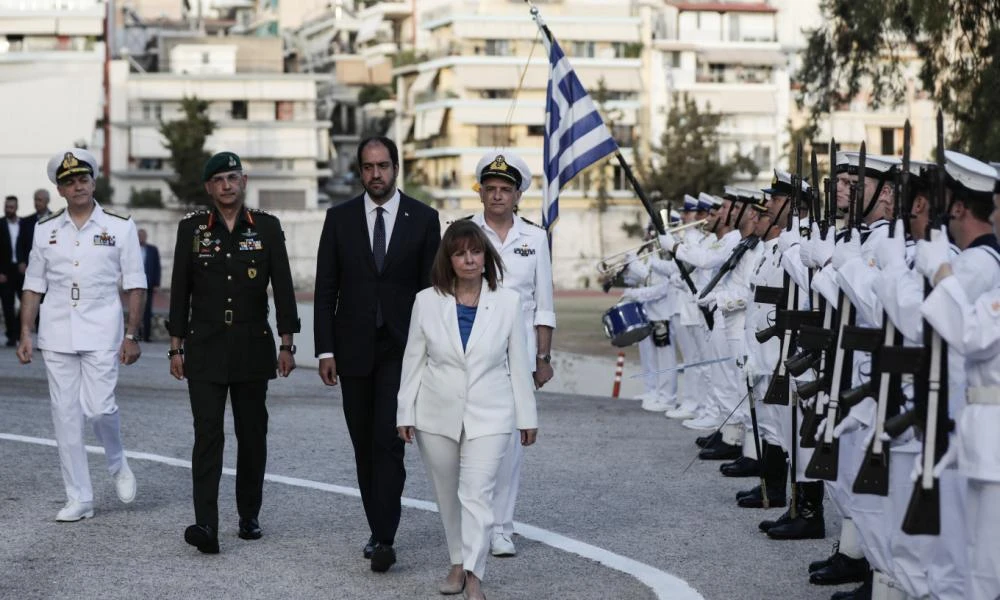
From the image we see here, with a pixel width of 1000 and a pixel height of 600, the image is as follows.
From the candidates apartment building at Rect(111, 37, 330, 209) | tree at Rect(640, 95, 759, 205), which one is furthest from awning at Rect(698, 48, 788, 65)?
apartment building at Rect(111, 37, 330, 209)

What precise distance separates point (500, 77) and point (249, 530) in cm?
8847

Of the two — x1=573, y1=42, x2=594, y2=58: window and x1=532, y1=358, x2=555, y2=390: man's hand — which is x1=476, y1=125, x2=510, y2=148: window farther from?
x1=532, y1=358, x2=555, y2=390: man's hand

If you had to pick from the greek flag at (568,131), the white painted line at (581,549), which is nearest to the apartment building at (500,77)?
the greek flag at (568,131)

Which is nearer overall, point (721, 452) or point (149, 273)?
point (721, 452)

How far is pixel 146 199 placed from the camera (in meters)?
86.2

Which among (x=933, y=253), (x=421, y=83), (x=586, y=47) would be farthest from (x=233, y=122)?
(x=933, y=253)

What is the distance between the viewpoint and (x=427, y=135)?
326 feet

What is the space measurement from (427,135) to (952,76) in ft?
251

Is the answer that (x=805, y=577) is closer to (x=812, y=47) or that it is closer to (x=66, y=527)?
(x=66, y=527)

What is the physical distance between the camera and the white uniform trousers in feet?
19.9

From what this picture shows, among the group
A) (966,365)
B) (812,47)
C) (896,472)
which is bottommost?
(896,472)

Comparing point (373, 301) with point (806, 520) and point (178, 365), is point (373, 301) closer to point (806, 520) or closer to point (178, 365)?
point (178, 365)

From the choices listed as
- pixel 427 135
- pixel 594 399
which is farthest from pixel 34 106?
pixel 594 399

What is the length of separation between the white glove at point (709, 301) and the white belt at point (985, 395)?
7.88 metres
